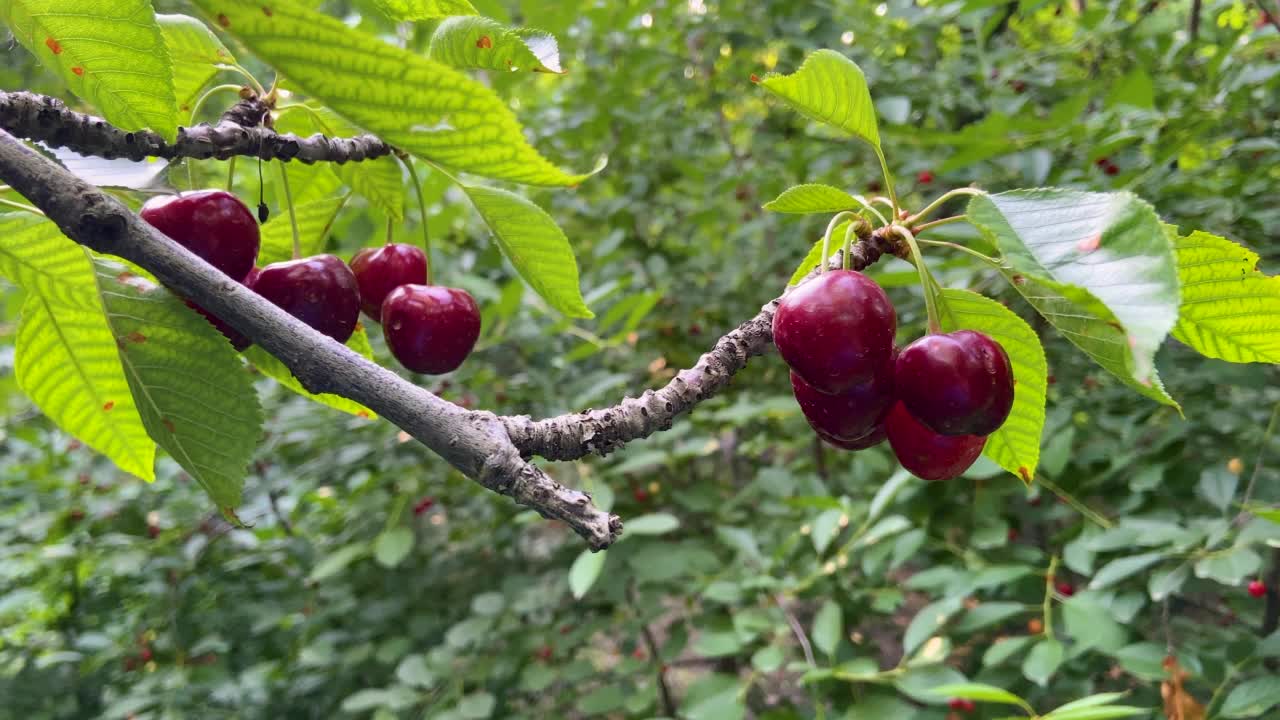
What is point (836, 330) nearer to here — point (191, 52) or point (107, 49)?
point (107, 49)

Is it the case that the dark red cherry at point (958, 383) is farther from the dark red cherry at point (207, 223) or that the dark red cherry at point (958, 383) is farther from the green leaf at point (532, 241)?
the dark red cherry at point (207, 223)

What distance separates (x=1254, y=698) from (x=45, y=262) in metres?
2.03

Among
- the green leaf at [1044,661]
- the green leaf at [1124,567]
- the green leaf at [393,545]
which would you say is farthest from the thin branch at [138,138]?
the green leaf at [1124,567]

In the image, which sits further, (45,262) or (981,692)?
(981,692)

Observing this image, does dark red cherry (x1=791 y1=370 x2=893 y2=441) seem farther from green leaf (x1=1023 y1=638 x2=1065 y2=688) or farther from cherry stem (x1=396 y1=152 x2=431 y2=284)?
green leaf (x1=1023 y1=638 x2=1065 y2=688)

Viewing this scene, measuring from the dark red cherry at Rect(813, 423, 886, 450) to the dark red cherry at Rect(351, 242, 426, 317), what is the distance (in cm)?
58

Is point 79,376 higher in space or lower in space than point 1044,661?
higher

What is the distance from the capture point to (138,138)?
71 centimetres

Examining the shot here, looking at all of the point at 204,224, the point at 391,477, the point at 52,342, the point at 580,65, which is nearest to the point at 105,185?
the point at 204,224

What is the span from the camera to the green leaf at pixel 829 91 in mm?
769

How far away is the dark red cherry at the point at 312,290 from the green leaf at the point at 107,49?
21 cm

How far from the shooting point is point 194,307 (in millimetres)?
797

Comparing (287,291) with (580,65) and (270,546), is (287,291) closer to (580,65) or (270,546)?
(270,546)

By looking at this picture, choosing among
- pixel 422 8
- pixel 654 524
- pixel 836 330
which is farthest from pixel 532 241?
pixel 654 524
